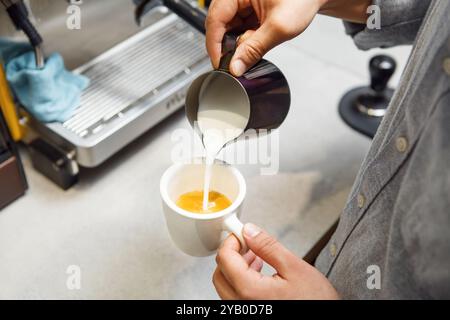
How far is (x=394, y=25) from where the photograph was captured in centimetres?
66

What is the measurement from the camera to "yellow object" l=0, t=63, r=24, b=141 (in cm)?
74

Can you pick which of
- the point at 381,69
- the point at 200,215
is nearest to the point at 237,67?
the point at 200,215

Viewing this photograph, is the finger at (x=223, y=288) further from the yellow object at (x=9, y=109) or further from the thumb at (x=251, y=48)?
the yellow object at (x=9, y=109)

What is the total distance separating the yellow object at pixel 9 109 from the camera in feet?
2.44

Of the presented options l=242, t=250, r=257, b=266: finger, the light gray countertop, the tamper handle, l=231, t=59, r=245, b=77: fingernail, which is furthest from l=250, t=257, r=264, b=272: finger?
the tamper handle

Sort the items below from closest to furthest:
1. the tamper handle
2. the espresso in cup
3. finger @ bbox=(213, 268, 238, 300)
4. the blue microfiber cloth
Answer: finger @ bbox=(213, 268, 238, 300), the espresso in cup, the blue microfiber cloth, the tamper handle

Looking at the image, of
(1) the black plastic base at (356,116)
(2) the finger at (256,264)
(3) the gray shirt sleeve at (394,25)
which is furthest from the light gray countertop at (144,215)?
(3) the gray shirt sleeve at (394,25)

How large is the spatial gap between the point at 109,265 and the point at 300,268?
1.03 ft

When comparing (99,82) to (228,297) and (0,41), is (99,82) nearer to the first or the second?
(0,41)

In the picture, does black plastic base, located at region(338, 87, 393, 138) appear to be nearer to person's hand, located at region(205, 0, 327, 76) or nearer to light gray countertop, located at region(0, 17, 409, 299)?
light gray countertop, located at region(0, 17, 409, 299)

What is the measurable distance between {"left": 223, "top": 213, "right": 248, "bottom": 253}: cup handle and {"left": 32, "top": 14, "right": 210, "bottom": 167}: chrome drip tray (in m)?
0.28

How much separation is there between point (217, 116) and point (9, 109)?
0.36 metres

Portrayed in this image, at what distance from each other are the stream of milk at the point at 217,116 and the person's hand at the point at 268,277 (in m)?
0.12
